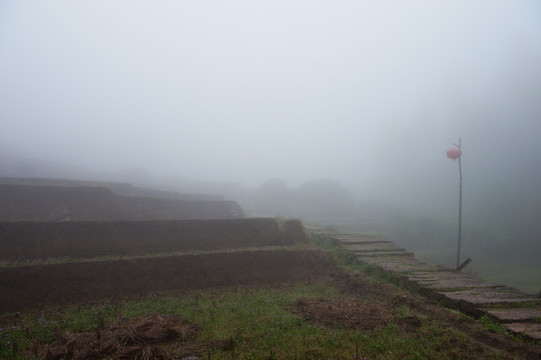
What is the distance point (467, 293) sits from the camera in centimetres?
799

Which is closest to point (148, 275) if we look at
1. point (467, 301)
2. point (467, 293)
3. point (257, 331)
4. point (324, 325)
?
point (257, 331)

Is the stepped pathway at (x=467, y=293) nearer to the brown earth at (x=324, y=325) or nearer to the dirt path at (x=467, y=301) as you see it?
the dirt path at (x=467, y=301)

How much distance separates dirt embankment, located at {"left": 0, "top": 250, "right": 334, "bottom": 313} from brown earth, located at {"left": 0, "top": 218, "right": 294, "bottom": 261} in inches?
69.4

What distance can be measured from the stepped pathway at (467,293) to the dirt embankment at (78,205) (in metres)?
11.3

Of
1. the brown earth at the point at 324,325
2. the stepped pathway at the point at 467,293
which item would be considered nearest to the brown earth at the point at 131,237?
the stepped pathway at the point at 467,293

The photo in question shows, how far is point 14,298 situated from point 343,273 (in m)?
8.72

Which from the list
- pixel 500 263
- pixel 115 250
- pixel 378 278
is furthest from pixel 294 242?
pixel 500 263

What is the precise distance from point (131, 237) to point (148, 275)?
269 cm

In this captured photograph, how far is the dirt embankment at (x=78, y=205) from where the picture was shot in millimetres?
15260

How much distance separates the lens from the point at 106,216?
1698 cm

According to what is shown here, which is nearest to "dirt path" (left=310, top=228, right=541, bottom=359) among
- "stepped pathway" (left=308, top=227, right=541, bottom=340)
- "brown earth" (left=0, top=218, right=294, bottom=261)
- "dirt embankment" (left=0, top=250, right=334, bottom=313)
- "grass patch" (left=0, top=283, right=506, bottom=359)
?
"stepped pathway" (left=308, top=227, right=541, bottom=340)

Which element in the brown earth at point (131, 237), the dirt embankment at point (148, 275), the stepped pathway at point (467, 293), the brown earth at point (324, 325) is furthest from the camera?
the brown earth at point (131, 237)

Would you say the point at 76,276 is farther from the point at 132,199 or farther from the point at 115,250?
the point at 132,199

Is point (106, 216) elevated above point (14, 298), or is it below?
above
